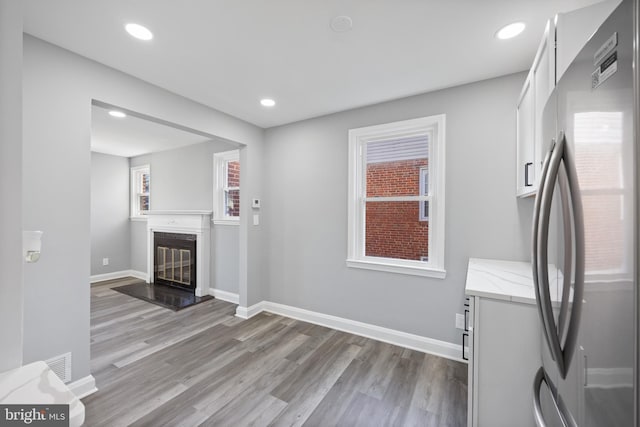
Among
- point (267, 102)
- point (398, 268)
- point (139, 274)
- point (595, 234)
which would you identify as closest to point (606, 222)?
point (595, 234)

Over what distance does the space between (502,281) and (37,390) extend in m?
2.10

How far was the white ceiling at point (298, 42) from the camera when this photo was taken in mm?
1494

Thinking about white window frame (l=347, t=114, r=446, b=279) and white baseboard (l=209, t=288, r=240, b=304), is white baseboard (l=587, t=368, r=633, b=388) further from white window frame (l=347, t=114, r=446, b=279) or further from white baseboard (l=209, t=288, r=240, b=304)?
white baseboard (l=209, t=288, r=240, b=304)

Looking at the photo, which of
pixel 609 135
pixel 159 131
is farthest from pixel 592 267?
pixel 159 131

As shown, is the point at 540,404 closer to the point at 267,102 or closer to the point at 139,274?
the point at 267,102

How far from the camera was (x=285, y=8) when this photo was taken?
1496mm

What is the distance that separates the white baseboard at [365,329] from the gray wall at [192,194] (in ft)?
2.54

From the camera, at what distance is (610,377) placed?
58 centimetres

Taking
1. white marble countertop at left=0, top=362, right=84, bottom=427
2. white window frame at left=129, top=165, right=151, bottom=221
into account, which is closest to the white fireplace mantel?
white window frame at left=129, top=165, right=151, bottom=221

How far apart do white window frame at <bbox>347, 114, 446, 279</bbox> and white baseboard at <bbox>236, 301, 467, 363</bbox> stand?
64 centimetres

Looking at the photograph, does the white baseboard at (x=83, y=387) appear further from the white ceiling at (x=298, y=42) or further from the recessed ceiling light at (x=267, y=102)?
the recessed ceiling light at (x=267, y=102)

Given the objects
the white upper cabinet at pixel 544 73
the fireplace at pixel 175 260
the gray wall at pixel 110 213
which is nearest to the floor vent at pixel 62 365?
the fireplace at pixel 175 260

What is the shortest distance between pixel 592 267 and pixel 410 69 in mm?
1985

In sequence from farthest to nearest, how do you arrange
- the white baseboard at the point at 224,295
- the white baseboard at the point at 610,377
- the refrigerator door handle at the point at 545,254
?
1. the white baseboard at the point at 224,295
2. the refrigerator door handle at the point at 545,254
3. the white baseboard at the point at 610,377
